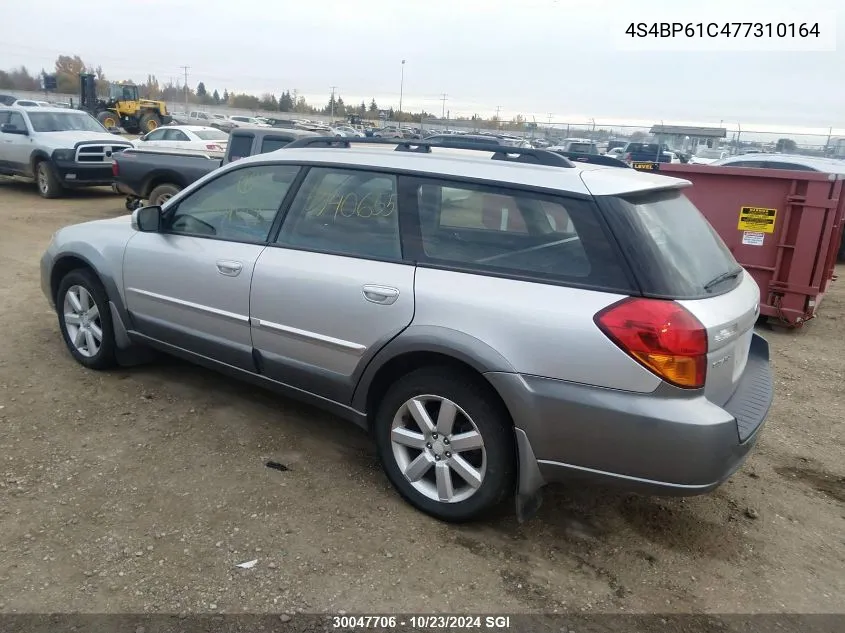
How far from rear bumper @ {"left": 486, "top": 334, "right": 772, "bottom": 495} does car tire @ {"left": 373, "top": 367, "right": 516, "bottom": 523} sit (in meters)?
0.11

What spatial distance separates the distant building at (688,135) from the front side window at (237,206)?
2199 cm

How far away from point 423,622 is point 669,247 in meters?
1.81

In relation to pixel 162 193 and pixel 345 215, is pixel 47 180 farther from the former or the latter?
pixel 345 215

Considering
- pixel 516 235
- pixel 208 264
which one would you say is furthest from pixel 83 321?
pixel 516 235

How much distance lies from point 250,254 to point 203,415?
1.14 meters

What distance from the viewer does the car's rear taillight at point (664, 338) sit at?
2.61 metres

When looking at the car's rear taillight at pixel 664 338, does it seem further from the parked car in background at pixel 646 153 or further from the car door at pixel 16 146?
the parked car in background at pixel 646 153

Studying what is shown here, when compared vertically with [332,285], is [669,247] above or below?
above

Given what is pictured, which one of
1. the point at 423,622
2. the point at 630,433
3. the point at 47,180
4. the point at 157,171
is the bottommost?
the point at 423,622

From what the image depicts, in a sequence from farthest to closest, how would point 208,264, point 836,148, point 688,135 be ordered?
point 688,135 → point 836,148 → point 208,264

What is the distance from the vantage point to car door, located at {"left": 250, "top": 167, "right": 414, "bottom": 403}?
10.6 feet

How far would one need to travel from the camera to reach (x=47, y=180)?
567 inches

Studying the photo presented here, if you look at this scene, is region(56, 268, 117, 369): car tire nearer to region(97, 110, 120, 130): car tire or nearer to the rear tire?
region(97, 110, 120, 130): car tire

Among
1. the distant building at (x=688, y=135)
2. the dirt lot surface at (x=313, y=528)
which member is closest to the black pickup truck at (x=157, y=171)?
the dirt lot surface at (x=313, y=528)
